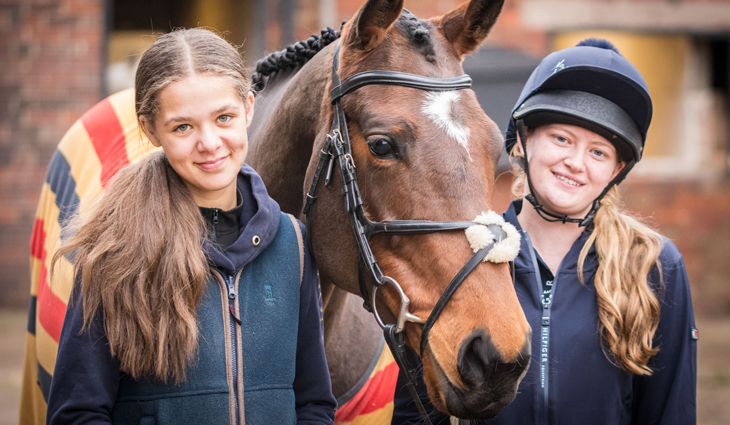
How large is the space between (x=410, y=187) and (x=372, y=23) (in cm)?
50

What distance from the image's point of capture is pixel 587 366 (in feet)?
6.21

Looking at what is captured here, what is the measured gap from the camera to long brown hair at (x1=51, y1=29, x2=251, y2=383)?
1.52m

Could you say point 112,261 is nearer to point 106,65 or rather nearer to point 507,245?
point 507,245

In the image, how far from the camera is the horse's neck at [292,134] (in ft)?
6.68

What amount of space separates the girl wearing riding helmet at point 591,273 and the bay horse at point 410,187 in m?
0.35

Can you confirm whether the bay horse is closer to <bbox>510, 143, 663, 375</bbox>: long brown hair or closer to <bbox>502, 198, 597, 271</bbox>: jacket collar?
<bbox>502, 198, 597, 271</bbox>: jacket collar

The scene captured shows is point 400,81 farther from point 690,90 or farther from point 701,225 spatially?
point 690,90

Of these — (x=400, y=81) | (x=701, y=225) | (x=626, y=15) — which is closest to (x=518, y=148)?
(x=400, y=81)

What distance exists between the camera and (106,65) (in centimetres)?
689

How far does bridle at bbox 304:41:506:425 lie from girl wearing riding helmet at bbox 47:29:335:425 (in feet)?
0.61

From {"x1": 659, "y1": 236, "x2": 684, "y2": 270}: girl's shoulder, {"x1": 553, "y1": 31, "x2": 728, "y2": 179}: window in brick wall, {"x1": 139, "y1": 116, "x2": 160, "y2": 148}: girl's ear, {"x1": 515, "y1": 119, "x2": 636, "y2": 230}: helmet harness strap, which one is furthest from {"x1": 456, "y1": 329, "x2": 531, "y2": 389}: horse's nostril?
{"x1": 553, "y1": 31, "x2": 728, "y2": 179}: window in brick wall

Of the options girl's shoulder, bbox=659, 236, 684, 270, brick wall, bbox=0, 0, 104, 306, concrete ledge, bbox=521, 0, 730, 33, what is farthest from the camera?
concrete ledge, bbox=521, 0, 730, 33

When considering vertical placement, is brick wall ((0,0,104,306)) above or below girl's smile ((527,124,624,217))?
above

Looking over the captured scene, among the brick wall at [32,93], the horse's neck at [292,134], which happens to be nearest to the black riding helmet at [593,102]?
the horse's neck at [292,134]
